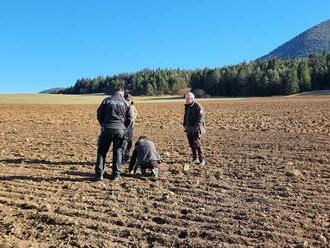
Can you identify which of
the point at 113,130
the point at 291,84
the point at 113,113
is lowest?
the point at 291,84

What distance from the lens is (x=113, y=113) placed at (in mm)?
→ 11508

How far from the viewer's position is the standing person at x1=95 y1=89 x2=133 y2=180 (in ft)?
37.5

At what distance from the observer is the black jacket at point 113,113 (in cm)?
1152

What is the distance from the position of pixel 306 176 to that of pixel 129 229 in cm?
510

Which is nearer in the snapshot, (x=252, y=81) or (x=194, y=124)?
(x=194, y=124)

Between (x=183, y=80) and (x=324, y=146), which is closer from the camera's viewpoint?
(x=324, y=146)

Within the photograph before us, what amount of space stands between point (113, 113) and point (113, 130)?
34 centimetres

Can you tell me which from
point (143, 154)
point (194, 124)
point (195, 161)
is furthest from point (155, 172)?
point (194, 124)

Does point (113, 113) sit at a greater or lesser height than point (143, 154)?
greater

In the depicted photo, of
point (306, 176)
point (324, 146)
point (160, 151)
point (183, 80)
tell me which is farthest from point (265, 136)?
point (183, 80)

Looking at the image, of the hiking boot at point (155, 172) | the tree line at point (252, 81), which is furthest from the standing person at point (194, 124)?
the tree line at point (252, 81)

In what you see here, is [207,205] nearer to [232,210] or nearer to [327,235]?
[232,210]

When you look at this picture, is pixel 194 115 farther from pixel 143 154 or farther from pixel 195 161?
pixel 143 154

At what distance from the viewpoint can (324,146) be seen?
54.3 ft
